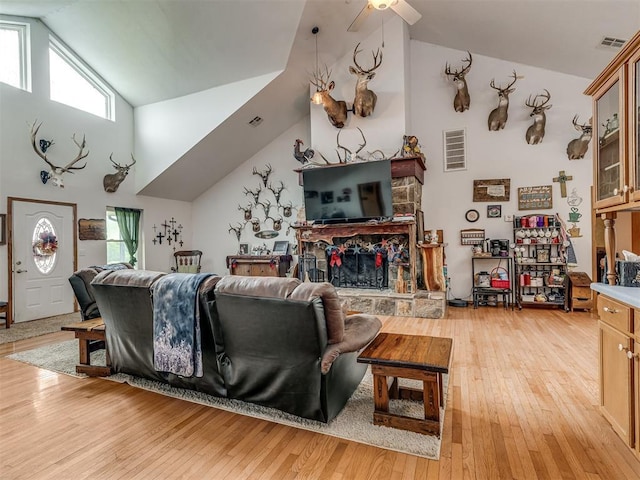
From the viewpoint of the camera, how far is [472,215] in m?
6.09

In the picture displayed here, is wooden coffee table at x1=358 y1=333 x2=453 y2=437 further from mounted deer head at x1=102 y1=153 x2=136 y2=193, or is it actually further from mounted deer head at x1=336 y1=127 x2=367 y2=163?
mounted deer head at x1=102 y1=153 x2=136 y2=193

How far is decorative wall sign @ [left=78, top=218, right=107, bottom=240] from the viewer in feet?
20.2

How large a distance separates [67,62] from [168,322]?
649 cm

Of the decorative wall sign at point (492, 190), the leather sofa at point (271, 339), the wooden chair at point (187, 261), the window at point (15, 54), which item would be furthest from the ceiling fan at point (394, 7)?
the wooden chair at point (187, 261)

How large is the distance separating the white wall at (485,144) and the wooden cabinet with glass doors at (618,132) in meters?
3.79

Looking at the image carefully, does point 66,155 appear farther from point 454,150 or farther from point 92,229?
point 454,150

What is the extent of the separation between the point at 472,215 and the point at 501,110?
1886 mm

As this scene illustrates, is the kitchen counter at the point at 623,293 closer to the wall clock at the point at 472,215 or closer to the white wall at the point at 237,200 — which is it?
the wall clock at the point at 472,215

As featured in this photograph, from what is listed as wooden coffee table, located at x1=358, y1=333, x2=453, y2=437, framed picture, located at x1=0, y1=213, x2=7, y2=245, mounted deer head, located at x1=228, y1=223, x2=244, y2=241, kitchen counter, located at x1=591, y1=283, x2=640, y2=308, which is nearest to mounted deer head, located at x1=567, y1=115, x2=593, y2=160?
kitchen counter, located at x1=591, y1=283, x2=640, y2=308

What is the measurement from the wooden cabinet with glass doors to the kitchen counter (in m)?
0.50

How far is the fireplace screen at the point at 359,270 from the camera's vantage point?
5.86m

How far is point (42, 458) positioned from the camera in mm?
1932

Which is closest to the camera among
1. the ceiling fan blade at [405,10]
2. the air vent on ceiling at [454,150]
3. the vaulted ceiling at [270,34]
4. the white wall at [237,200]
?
the ceiling fan blade at [405,10]

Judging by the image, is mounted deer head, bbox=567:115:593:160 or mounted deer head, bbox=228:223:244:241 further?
mounted deer head, bbox=228:223:244:241
